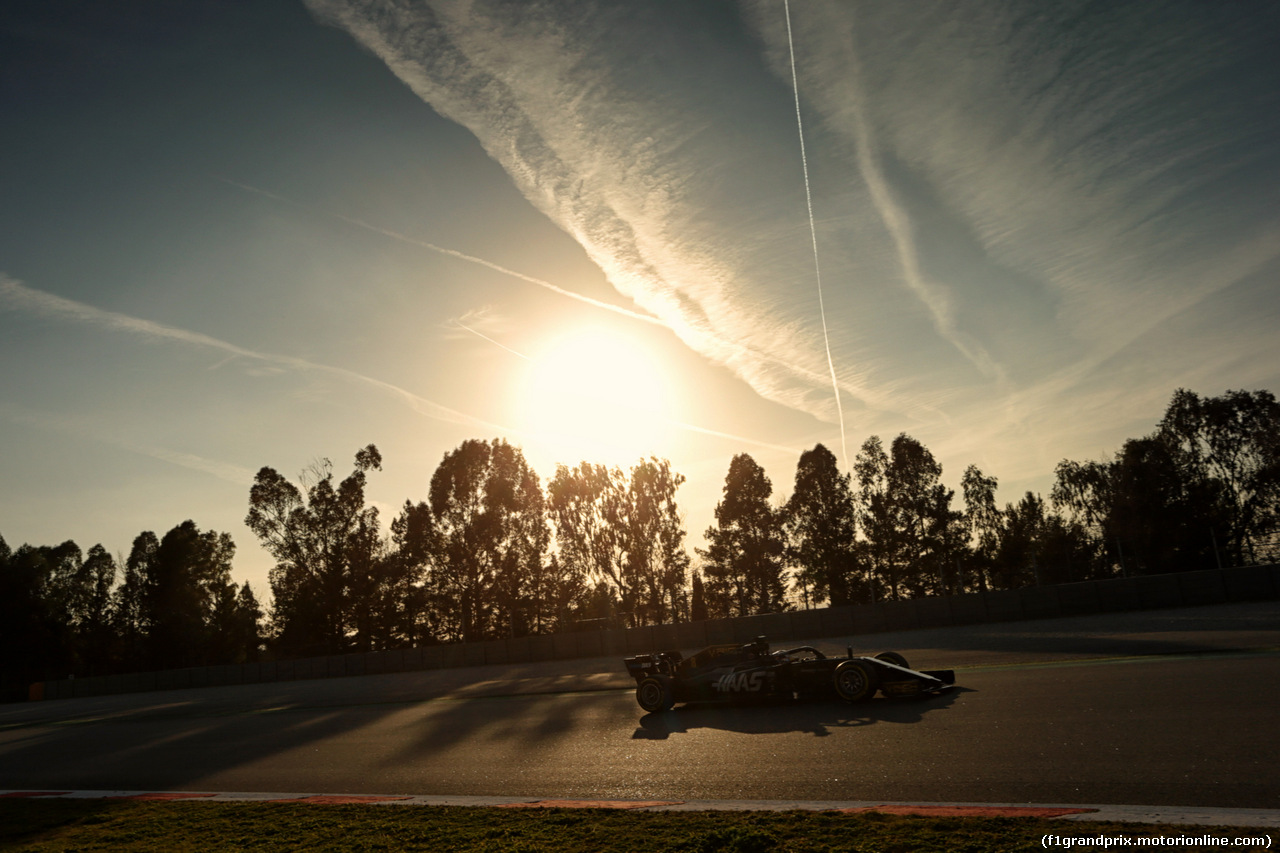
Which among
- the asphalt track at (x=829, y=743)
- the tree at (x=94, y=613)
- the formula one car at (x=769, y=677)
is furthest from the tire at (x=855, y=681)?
the tree at (x=94, y=613)

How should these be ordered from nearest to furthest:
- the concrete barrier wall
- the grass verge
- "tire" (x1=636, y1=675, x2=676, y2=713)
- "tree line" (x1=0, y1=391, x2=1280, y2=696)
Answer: the grass verge < "tire" (x1=636, y1=675, x2=676, y2=713) < the concrete barrier wall < "tree line" (x1=0, y1=391, x2=1280, y2=696)

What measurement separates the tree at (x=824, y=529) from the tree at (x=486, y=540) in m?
21.2

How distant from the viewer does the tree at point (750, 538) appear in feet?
214

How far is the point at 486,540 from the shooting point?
64000 millimetres

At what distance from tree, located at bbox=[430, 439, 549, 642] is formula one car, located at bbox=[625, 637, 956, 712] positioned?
1878 inches

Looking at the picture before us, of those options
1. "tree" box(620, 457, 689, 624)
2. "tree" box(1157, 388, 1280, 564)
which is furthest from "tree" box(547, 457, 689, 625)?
"tree" box(1157, 388, 1280, 564)

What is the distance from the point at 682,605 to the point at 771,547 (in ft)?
29.0

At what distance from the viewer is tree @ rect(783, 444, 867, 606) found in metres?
63.6

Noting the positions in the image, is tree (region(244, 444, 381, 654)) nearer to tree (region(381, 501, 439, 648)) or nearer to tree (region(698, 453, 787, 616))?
tree (region(381, 501, 439, 648))

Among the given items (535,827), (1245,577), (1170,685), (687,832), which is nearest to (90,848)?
(535,827)

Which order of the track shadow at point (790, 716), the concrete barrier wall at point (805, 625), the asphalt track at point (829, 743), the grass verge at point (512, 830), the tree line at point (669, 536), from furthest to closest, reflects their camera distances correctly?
the tree line at point (669, 536)
the concrete barrier wall at point (805, 625)
the track shadow at point (790, 716)
the asphalt track at point (829, 743)
the grass verge at point (512, 830)

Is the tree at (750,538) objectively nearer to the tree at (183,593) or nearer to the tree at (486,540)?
the tree at (486,540)

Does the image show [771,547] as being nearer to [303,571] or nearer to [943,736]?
[303,571]

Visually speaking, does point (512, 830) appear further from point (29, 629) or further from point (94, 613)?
point (94, 613)
